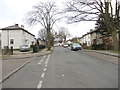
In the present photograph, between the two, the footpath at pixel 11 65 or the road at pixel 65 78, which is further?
the footpath at pixel 11 65

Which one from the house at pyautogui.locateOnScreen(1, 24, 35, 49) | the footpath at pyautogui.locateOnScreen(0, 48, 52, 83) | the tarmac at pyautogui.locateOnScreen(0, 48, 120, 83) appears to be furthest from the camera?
the house at pyautogui.locateOnScreen(1, 24, 35, 49)

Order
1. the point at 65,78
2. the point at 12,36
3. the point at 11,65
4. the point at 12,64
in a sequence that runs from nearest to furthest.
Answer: the point at 65,78, the point at 11,65, the point at 12,64, the point at 12,36

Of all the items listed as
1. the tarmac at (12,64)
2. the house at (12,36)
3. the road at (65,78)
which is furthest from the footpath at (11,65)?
the house at (12,36)

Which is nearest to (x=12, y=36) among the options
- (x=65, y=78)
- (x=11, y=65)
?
(x=11, y=65)

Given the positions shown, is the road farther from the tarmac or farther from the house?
the house

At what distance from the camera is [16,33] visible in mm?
60906

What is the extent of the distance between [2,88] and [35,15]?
41223 millimetres

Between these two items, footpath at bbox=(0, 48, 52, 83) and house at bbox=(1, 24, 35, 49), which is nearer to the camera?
footpath at bbox=(0, 48, 52, 83)

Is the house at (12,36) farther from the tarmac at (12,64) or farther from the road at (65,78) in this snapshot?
the road at (65,78)

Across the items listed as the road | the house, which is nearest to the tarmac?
the road

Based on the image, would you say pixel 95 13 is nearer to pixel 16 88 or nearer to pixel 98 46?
pixel 98 46

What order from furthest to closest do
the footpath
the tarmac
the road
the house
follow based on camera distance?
the house < the tarmac < the footpath < the road

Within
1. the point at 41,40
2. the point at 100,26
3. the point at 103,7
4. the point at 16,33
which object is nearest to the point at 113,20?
the point at 103,7

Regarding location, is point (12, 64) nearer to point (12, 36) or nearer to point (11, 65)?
point (11, 65)
